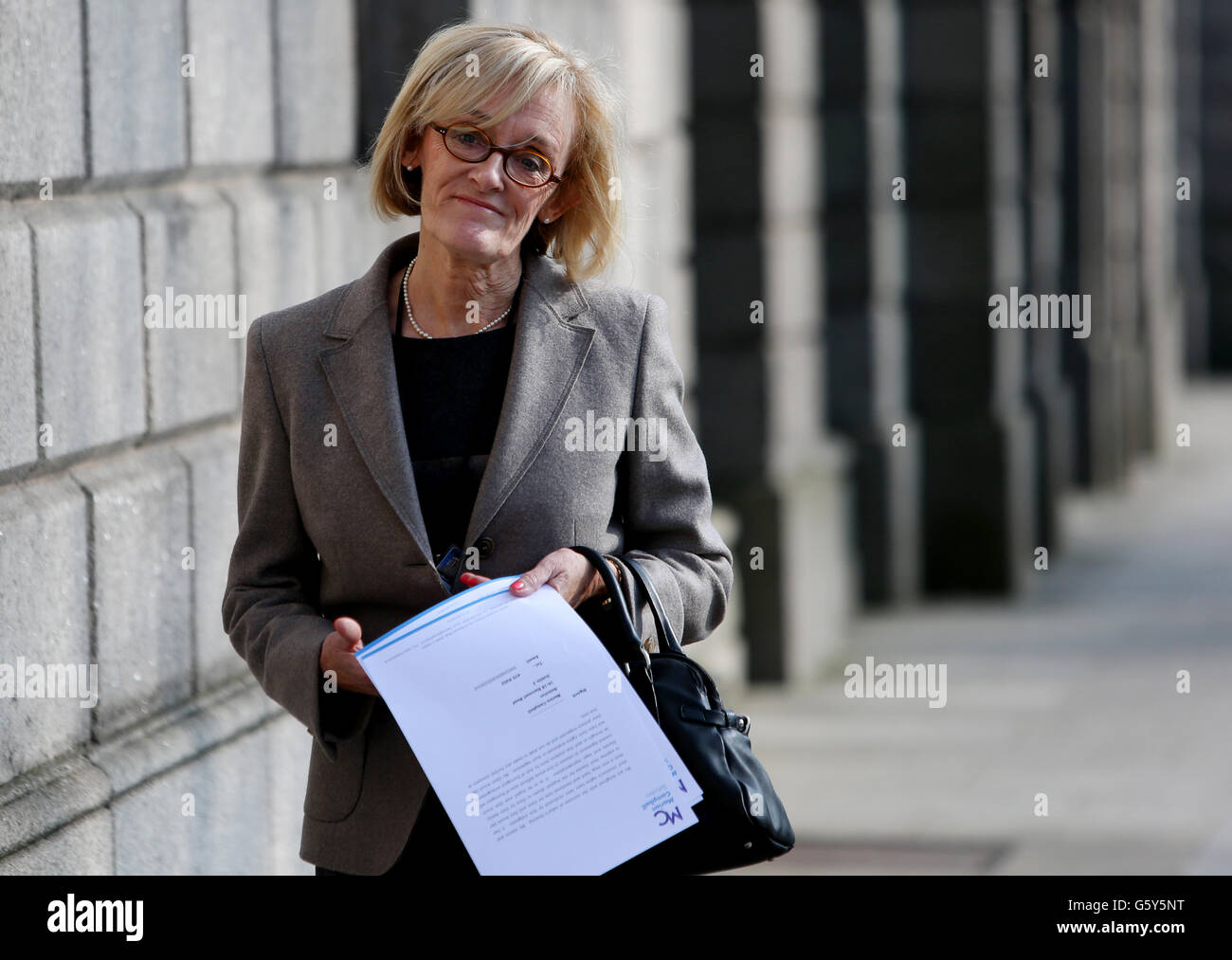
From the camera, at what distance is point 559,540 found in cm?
307

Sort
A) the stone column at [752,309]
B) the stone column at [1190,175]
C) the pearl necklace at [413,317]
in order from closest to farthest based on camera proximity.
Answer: the pearl necklace at [413,317], the stone column at [752,309], the stone column at [1190,175]

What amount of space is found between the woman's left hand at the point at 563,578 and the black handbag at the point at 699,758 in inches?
0.9

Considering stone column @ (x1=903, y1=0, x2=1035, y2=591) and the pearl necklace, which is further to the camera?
stone column @ (x1=903, y1=0, x2=1035, y2=591)

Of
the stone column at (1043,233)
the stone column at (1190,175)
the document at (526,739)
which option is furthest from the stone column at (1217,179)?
the document at (526,739)

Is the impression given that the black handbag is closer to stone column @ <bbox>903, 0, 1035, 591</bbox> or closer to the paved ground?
the paved ground

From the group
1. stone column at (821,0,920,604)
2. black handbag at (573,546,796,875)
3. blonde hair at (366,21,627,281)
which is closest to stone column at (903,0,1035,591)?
stone column at (821,0,920,604)

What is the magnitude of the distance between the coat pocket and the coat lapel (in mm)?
356

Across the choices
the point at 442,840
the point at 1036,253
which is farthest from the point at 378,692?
the point at 1036,253

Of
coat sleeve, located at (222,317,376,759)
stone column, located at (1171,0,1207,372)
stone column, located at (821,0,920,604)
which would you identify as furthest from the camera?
stone column, located at (1171,0,1207,372)

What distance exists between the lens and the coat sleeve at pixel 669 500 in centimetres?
310

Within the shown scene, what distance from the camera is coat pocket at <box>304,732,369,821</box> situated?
3133mm

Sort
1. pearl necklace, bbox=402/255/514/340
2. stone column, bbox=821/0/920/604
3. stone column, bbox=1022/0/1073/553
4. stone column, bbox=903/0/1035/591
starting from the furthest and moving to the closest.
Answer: stone column, bbox=1022/0/1073/553 → stone column, bbox=903/0/1035/591 → stone column, bbox=821/0/920/604 → pearl necklace, bbox=402/255/514/340

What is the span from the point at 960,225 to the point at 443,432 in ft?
30.2

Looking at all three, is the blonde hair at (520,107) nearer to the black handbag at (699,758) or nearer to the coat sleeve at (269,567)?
the coat sleeve at (269,567)
